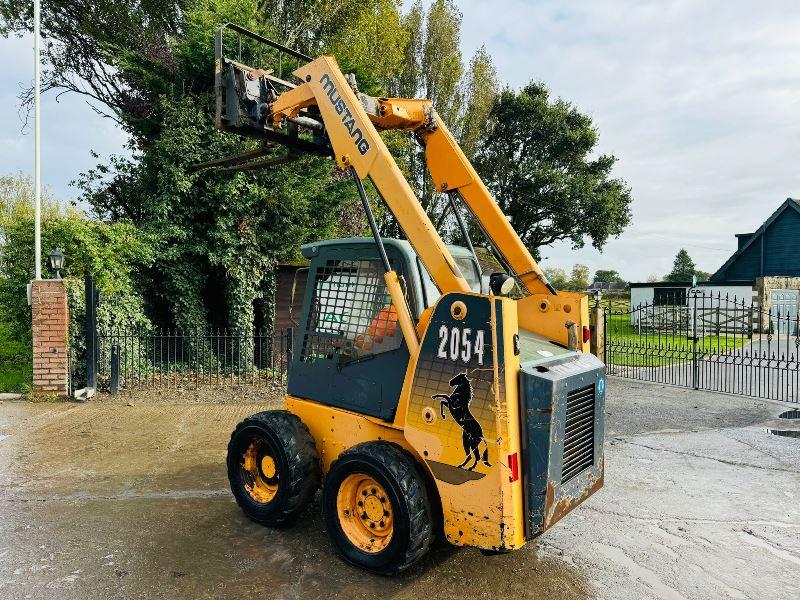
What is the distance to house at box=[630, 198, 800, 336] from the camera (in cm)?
2702

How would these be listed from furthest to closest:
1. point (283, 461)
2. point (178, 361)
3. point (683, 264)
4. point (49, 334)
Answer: point (683, 264) → point (178, 361) → point (49, 334) → point (283, 461)

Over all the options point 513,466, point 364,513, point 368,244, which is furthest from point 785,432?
point 368,244

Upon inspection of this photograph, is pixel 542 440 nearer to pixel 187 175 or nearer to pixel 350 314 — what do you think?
pixel 350 314

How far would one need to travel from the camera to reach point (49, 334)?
9.58 metres

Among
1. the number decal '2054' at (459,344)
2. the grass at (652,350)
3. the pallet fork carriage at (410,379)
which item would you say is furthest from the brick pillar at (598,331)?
the number decal '2054' at (459,344)

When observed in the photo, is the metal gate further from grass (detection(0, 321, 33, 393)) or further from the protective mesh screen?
the protective mesh screen

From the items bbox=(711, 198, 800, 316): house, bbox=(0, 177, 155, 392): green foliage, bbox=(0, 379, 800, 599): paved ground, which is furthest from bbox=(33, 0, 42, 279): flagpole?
bbox=(711, 198, 800, 316): house

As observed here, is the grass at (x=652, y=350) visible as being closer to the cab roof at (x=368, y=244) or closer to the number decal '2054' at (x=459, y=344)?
the cab roof at (x=368, y=244)

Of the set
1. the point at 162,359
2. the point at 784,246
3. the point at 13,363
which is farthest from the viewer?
the point at 784,246

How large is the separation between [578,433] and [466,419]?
3.18 ft

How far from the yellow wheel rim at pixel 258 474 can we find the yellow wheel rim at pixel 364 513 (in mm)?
885

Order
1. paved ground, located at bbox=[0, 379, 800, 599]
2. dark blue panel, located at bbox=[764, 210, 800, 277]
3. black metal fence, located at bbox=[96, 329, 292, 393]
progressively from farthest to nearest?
1. dark blue panel, located at bbox=[764, 210, 800, 277]
2. black metal fence, located at bbox=[96, 329, 292, 393]
3. paved ground, located at bbox=[0, 379, 800, 599]

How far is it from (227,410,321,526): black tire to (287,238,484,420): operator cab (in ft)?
1.08

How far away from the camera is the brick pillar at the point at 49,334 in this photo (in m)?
9.53
